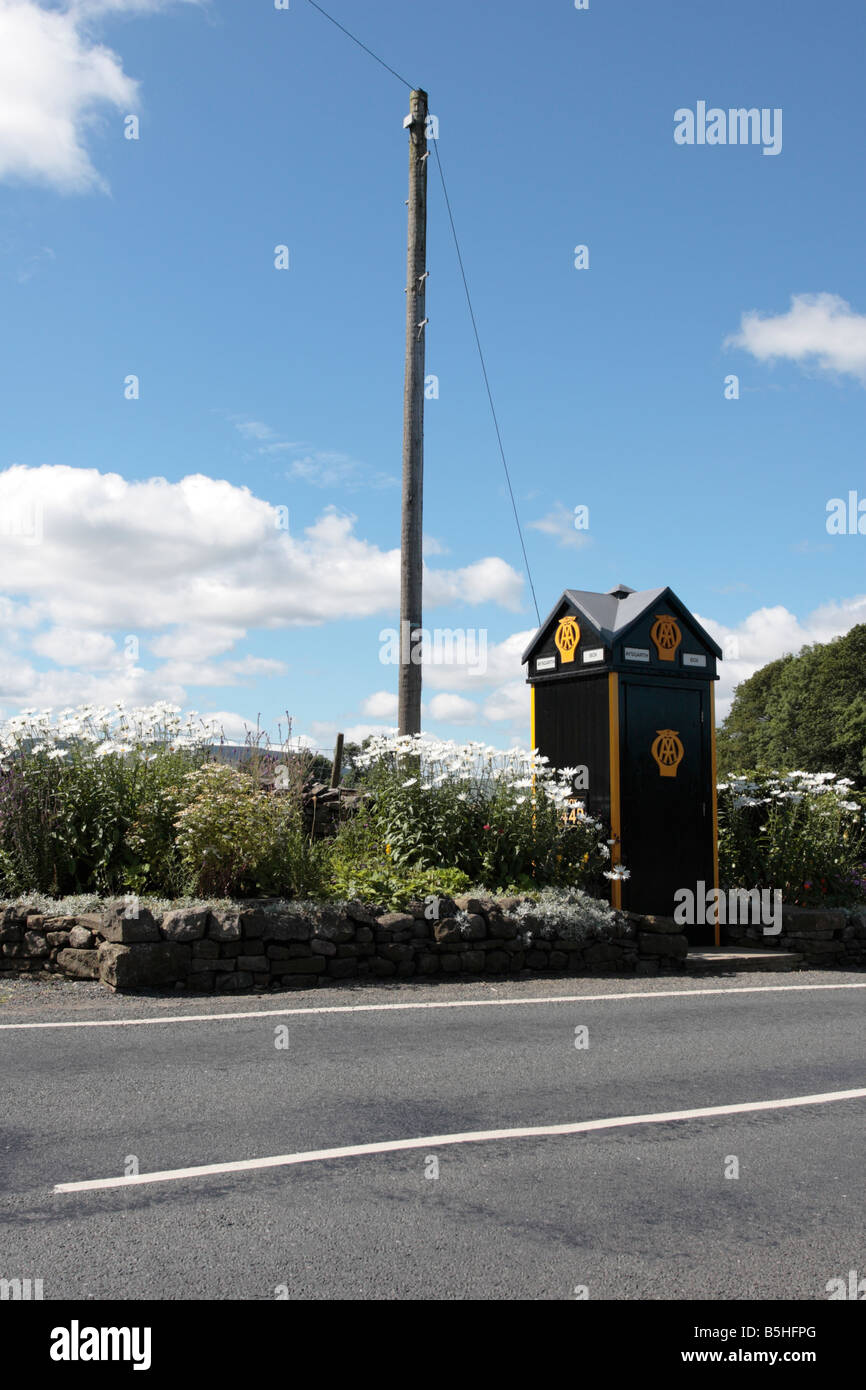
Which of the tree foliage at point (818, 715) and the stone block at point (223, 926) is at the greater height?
the tree foliage at point (818, 715)

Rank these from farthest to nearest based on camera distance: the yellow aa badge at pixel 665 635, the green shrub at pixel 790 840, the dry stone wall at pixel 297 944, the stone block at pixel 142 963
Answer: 1. the green shrub at pixel 790 840
2. the yellow aa badge at pixel 665 635
3. the dry stone wall at pixel 297 944
4. the stone block at pixel 142 963

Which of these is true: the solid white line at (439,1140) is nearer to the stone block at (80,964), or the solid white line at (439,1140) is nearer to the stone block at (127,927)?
the stone block at (127,927)

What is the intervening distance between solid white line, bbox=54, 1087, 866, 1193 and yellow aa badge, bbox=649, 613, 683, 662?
6990 mm

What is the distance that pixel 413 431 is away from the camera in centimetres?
1376

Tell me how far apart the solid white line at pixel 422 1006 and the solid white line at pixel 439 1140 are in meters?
3.03

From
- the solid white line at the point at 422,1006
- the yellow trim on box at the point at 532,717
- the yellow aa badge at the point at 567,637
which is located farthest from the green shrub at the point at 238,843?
the yellow aa badge at the point at 567,637

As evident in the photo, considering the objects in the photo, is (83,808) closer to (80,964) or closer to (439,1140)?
(80,964)

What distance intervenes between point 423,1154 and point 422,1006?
3639 mm

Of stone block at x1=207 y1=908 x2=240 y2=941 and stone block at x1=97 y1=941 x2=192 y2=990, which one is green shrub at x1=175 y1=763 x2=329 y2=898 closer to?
stone block at x1=207 y1=908 x2=240 y2=941

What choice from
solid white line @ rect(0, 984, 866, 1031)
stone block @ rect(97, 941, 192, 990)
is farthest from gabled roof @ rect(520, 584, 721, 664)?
stone block @ rect(97, 941, 192, 990)

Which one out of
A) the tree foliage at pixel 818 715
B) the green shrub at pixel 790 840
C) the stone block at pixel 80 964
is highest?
the tree foliage at pixel 818 715

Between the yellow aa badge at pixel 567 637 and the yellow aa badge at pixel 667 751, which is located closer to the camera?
the yellow aa badge at pixel 667 751

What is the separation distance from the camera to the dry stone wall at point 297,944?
9.01 meters

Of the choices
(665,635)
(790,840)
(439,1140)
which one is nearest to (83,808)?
(439,1140)
